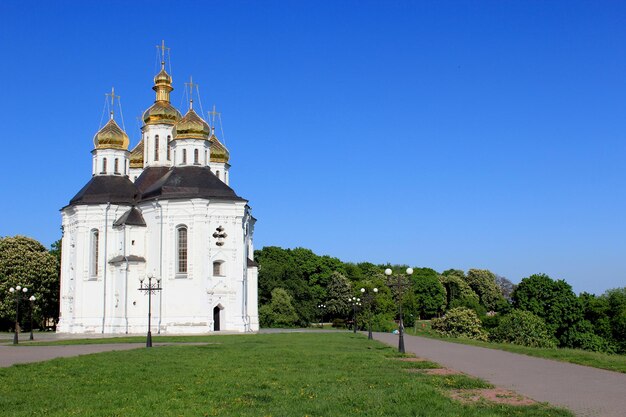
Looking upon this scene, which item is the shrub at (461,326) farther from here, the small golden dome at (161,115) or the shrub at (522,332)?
the small golden dome at (161,115)

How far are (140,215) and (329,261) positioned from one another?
3933 cm

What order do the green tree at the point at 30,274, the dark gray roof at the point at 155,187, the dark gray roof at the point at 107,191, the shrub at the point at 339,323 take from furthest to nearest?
the shrub at the point at 339,323 → the green tree at the point at 30,274 → the dark gray roof at the point at 107,191 → the dark gray roof at the point at 155,187

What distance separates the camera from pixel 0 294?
183 feet

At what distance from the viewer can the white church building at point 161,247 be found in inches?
1898

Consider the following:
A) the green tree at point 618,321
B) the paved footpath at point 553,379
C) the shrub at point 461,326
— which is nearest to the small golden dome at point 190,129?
the shrub at point 461,326

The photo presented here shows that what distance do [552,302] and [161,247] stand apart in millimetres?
31861

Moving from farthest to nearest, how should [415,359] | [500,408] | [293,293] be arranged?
[293,293], [415,359], [500,408]

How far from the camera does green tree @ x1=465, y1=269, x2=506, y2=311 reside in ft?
362

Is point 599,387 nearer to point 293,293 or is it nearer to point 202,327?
Answer: point 202,327

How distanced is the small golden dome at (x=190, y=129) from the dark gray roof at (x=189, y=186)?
8.51 feet

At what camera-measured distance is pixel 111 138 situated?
55.5m

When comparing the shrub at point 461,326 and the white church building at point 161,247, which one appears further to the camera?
the shrub at point 461,326

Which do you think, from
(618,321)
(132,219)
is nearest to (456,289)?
(618,321)

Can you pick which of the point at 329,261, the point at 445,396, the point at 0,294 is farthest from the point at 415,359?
the point at 329,261
